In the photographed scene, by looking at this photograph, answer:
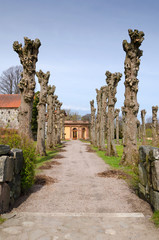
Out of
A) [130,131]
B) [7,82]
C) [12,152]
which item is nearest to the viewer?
[12,152]

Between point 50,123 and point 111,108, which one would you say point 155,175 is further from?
point 50,123

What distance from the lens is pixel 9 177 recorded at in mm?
4285

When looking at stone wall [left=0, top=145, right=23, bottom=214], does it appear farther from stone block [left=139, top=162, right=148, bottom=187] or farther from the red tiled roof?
the red tiled roof

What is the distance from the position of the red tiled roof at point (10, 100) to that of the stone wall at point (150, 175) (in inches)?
1707

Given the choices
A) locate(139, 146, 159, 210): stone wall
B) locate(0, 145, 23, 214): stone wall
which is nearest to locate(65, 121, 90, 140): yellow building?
locate(139, 146, 159, 210): stone wall

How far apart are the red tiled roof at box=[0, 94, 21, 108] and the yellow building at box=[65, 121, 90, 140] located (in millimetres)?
16849

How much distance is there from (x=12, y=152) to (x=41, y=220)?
6.02ft

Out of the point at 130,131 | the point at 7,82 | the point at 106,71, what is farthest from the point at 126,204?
the point at 7,82

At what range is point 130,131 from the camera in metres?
10.8

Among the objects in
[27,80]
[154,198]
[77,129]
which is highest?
[27,80]

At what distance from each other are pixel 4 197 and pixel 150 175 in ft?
11.0

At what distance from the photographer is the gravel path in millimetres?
3281

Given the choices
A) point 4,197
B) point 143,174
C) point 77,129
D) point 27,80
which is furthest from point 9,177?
point 77,129

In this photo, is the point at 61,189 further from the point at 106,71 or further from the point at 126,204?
the point at 106,71
